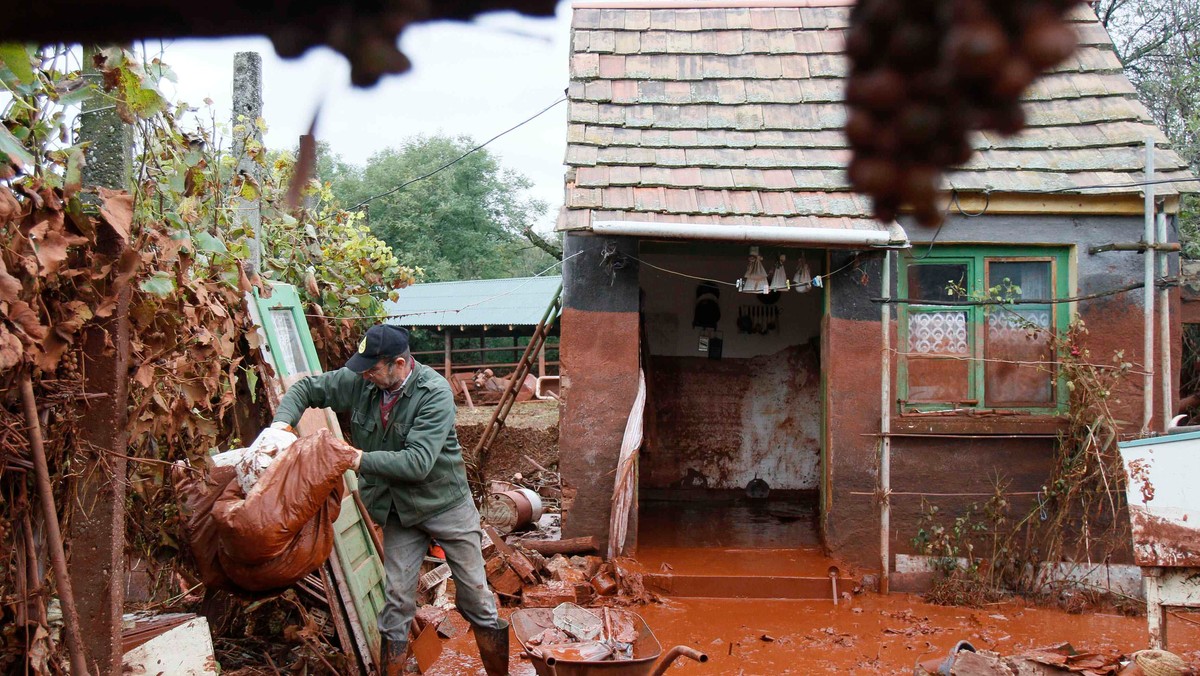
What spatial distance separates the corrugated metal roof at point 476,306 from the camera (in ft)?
86.8

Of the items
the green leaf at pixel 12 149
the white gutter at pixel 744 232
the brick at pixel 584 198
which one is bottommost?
the green leaf at pixel 12 149

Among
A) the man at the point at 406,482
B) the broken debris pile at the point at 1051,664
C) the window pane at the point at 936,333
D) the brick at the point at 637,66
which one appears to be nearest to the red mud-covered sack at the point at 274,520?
the man at the point at 406,482

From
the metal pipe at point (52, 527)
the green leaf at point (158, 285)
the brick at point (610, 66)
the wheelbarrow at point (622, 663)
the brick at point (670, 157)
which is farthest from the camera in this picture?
the brick at point (610, 66)

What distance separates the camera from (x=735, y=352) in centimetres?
1211

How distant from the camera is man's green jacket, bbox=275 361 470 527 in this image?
17.0ft

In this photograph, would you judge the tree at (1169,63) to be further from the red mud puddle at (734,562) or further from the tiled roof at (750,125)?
the red mud puddle at (734,562)

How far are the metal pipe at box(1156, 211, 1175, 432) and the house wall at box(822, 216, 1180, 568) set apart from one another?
17cm

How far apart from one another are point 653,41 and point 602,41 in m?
0.56

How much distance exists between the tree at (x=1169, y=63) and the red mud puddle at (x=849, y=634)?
6.34 metres

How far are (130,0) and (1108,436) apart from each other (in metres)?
8.47

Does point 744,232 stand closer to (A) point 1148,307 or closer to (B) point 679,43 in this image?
(B) point 679,43

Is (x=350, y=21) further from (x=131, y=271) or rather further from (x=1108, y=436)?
(x=1108, y=436)

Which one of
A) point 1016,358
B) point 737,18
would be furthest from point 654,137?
point 1016,358

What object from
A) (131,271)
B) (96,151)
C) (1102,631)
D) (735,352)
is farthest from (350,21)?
(735,352)
